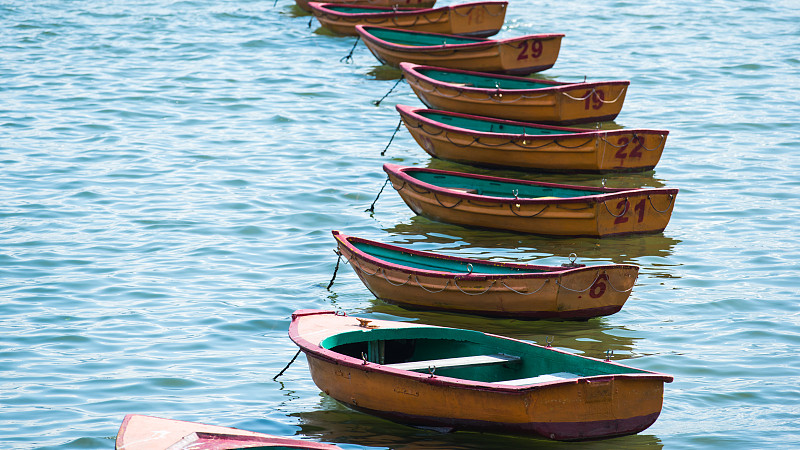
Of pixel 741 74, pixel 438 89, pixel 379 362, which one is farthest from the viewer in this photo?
pixel 741 74

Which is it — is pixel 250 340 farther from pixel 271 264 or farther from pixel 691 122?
pixel 691 122

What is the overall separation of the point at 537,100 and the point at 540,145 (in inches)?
82.5

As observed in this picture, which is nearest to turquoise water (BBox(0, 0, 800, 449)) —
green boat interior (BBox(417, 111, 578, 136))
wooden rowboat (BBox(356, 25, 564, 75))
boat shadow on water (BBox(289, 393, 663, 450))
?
boat shadow on water (BBox(289, 393, 663, 450))

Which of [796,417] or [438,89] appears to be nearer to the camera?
[796,417]

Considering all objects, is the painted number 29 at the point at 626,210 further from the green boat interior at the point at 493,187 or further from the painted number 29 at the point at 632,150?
the painted number 29 at the point at 632,150

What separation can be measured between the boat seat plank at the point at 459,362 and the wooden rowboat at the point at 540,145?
690 cm

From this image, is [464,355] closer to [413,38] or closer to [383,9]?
[413,38]

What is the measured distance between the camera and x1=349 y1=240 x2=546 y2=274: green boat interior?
455 inches

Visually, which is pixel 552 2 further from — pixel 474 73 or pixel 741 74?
pixel 474 73

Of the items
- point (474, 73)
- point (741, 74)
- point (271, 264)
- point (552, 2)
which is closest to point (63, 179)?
point (271, 264)

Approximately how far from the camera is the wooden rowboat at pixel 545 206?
44.2 ft

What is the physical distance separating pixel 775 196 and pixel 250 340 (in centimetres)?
928

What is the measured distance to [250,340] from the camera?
36.2 feet

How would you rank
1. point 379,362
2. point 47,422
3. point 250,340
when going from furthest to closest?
point 250,340
point 379,362
point 47,422
